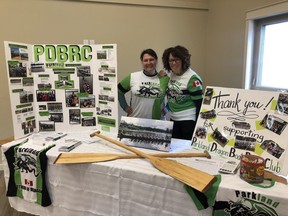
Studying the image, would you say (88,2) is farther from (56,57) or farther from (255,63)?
(255,63)

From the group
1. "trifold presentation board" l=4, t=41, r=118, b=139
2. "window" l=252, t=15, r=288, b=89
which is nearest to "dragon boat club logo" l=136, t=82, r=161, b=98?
"trifold presentation board" l=4, t=41, r=118, b=139

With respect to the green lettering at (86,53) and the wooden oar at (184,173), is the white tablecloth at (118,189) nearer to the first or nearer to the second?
the wooden oar at (184,173)

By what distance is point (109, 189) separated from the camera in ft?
4.35

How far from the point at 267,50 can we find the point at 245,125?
5.49ft

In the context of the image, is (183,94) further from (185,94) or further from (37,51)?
(37,51)

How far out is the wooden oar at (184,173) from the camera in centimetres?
107

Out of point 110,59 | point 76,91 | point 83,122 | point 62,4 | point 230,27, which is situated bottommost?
point 83,122

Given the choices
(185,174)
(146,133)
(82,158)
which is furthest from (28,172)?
(185,174)

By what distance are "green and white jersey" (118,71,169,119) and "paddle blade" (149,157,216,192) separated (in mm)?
747

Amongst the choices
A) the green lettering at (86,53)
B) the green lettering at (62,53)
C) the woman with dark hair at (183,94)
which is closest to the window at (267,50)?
the woman with dark hair at (183,94)

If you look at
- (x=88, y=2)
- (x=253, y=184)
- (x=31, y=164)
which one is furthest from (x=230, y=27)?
(x=31, y=164)

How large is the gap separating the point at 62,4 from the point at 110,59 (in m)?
1.48

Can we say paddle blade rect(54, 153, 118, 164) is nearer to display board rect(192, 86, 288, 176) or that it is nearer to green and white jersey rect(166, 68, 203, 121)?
display board rect(192, 86, 288, 176)

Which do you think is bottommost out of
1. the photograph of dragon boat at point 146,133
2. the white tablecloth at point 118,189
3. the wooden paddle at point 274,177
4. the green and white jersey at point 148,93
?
the white tablecloth at point 118,189
